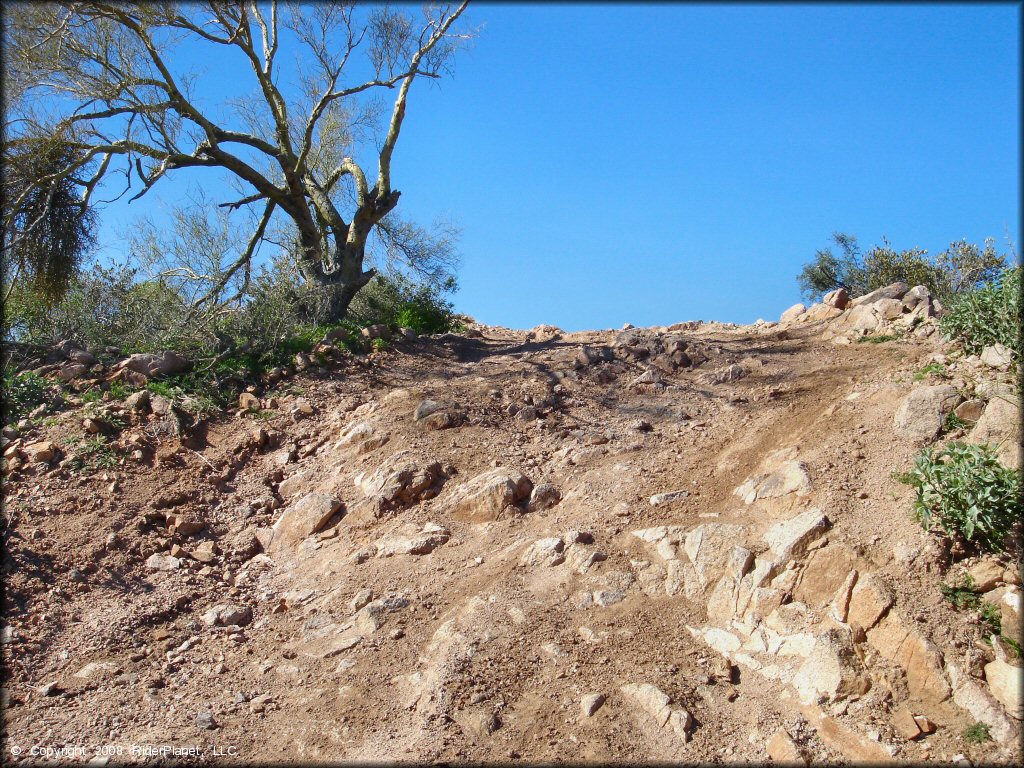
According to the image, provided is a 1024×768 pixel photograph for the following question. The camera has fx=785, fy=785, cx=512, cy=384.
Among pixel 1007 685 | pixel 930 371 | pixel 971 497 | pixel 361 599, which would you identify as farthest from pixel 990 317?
pixel 361 599

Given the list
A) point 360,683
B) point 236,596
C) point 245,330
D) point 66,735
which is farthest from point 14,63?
point 360,683

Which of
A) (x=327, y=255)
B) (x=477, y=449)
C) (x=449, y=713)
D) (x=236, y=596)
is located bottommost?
(x=449, y=713)

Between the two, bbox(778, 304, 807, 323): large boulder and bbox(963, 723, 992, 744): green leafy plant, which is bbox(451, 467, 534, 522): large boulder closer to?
bbox(963, 723, 992, 744): green leafy plant

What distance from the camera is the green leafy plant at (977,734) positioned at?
11.3 ft

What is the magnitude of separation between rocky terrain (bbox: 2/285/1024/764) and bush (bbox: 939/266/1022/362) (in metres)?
0.15

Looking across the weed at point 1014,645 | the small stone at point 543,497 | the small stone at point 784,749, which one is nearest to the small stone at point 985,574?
the weed at point 1014,645

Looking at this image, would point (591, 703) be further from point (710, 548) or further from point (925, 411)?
point (925, 411)

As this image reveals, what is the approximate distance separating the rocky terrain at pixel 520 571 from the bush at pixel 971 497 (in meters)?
0.12

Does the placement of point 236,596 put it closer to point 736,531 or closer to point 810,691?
point 736,531

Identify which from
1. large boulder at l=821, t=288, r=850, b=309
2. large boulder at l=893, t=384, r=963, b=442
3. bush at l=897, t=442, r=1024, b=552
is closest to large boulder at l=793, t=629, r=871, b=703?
bush at l=897, t=442, r=1024, b=552

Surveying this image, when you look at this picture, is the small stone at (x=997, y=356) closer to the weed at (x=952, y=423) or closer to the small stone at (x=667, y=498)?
the weed at (x=952, y=423)

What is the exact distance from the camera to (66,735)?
404 centimetres

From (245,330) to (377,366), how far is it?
1381mm

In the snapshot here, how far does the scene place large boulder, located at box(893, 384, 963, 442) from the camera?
16.1ft
